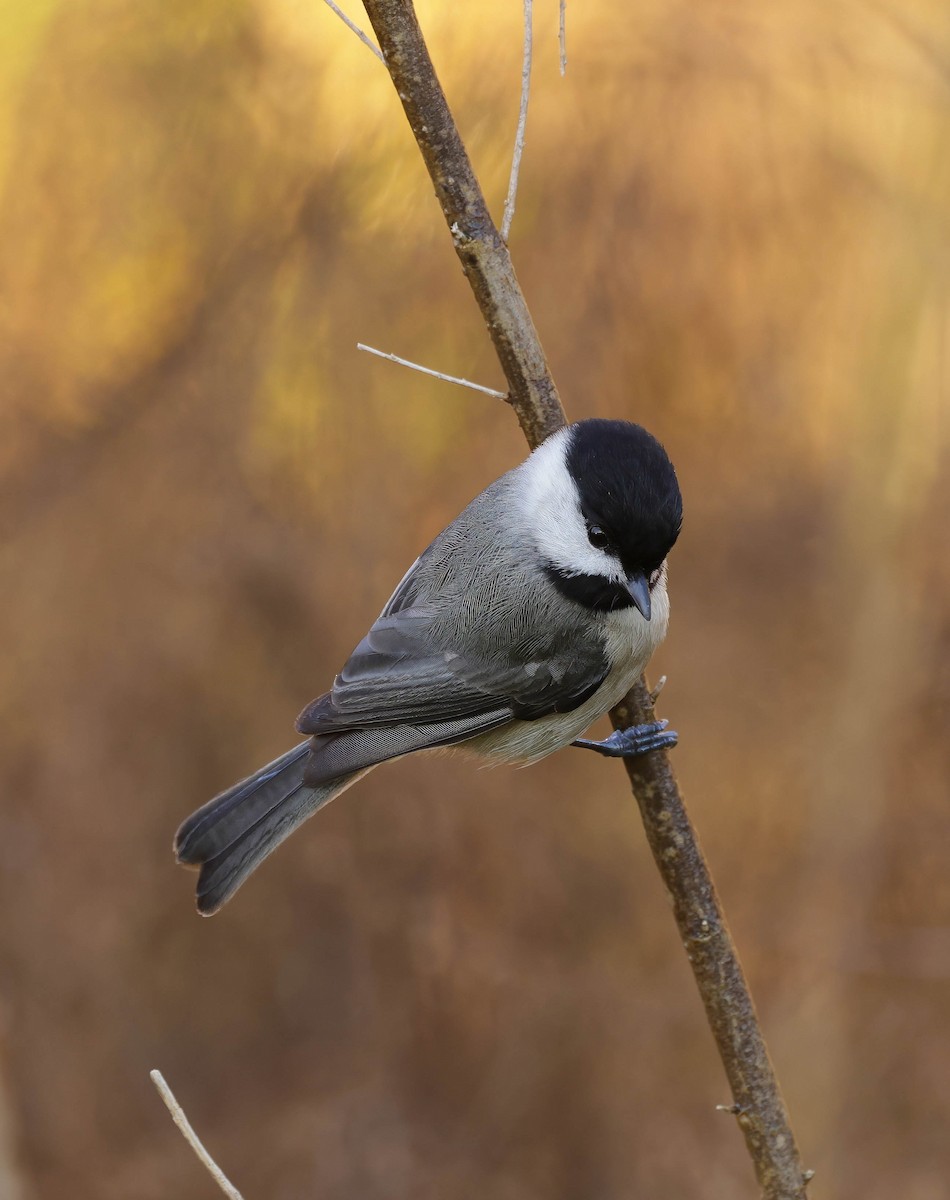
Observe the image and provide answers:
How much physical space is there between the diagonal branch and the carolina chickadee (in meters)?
0.11

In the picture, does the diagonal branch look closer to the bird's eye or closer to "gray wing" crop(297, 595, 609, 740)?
the bird's eye

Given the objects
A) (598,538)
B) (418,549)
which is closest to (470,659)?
(598,538)

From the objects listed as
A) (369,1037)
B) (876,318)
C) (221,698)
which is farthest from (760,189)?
(369,1037)

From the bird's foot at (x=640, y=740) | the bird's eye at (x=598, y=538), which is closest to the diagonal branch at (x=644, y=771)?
the bird's foot at (x=640, y=740)

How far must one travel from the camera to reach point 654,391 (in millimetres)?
2273

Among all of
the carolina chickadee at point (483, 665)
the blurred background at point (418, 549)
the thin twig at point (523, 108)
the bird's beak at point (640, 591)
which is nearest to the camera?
the thin twig at point (523, 108)

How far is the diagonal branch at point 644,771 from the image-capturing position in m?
1.48

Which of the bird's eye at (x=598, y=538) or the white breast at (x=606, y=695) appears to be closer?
the bird's eye at (x=598, y=538)

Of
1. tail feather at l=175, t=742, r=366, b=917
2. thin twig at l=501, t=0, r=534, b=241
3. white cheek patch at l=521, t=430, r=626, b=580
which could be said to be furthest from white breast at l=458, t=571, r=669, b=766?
thin twig at l=501, t=0, r=534, b=241

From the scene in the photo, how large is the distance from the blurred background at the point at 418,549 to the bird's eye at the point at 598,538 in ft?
1.84

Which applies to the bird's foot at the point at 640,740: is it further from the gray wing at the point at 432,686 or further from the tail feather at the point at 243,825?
the tail feather at the point at 243,825

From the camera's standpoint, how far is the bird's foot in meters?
1.71

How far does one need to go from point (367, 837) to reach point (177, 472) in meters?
0.82

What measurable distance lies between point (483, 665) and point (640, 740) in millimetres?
327
